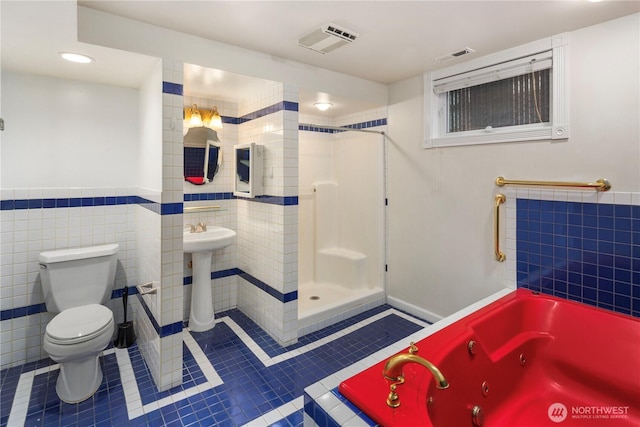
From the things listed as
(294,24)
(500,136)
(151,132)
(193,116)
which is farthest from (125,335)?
(500,136)

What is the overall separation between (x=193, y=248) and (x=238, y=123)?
135cm

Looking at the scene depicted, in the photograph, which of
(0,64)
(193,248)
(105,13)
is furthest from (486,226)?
(0,64)

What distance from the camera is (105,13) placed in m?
1.81

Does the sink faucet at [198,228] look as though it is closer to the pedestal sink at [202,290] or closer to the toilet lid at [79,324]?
the pedestal sink at [202,290]

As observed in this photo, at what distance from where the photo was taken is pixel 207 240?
2.47m

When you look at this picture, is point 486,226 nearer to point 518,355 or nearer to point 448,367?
point 518,355

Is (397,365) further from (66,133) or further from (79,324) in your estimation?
(66,133)

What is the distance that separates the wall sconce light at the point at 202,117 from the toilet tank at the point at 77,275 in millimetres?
1218

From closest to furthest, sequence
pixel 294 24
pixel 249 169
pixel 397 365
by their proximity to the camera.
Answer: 1. pixel 397 365
2. pixel 294 24
3. pixel 249 169

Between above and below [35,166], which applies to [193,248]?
below

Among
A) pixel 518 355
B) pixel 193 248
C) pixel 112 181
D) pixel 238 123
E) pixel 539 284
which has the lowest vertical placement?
pixel 518 355

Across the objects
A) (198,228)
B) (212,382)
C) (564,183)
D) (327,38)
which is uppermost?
(327,38)

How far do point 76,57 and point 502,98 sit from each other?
9.70 ft

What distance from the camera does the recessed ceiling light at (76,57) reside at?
6.39ft
